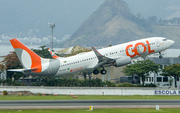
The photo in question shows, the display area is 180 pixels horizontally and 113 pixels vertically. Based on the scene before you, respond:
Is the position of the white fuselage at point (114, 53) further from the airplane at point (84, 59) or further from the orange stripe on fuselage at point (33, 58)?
the orange stripe on fuselage at point (33, 58)

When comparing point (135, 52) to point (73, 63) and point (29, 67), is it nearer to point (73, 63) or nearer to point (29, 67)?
point (73, 63)

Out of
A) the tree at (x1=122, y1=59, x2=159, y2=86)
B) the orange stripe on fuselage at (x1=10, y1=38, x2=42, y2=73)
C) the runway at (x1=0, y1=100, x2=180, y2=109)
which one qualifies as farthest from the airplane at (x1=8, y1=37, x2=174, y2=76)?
the runway at (x1=0, y1=100, x2=180, y2=109)

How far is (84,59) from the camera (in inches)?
2852

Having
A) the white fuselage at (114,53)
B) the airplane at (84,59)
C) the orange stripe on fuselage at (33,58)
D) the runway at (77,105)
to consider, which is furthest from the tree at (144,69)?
the runway at (77,105)

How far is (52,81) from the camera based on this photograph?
83.6 metres

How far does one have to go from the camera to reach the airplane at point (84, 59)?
234 ft

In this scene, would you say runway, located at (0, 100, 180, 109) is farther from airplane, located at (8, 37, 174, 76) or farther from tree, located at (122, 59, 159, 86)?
tree, located at (122, 59, 159, 86)

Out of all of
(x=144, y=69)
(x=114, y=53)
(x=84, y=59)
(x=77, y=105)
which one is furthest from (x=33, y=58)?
(x=144, y=69)

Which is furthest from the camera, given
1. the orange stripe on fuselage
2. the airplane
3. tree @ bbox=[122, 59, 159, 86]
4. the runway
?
tree @ bbox=[122, 59, 159, 86]

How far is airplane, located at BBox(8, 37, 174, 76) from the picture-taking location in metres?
71.4

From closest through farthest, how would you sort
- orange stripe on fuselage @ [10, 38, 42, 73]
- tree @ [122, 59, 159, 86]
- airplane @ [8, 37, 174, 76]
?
airplane @ [8, 37, 174, 76], orange stripe on fuselage @ [10, 38, 42, 73], tree @ [122, 59, 159, 86]

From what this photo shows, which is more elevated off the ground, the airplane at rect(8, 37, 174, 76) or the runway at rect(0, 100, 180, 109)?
the airplane at rect(8, 37, 174, 76)

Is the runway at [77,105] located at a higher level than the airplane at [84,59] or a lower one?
lower

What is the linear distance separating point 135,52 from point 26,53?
28.8 m
